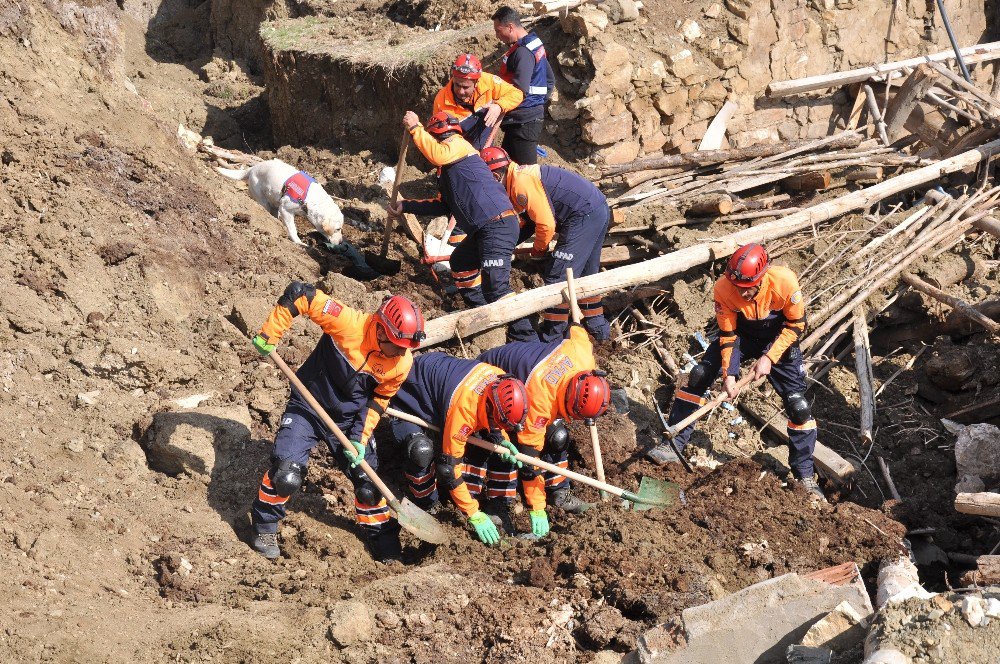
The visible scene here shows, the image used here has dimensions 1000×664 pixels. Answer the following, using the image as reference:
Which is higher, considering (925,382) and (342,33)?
(342,33)

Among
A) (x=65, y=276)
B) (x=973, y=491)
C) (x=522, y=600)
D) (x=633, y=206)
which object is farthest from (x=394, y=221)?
(x=973, y=491)

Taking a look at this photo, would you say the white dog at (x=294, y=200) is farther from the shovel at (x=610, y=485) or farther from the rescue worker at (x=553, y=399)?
the shovel at (x=610, y=485)

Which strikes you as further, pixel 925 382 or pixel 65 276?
pixel 925 382

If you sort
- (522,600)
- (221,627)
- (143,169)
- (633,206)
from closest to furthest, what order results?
(221,627), (522,600), (143,169), (633,206)

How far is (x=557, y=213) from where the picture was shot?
851cm

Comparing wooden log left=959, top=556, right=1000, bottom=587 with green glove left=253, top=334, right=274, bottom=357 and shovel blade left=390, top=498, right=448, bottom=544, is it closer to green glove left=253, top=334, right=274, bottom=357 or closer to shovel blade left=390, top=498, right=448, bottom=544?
shovel blade left=390, top=498, right=448, bottom=544

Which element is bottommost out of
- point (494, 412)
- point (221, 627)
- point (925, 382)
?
point (925, 382)

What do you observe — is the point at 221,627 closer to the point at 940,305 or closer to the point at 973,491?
the point at 973,491

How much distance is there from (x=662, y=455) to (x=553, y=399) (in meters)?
1.67

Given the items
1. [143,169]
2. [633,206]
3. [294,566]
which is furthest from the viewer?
[633,206]

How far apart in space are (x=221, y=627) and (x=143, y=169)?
484 centimetres

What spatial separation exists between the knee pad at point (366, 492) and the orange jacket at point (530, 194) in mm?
2928

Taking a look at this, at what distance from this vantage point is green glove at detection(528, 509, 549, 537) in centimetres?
696

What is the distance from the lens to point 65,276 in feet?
24.5
